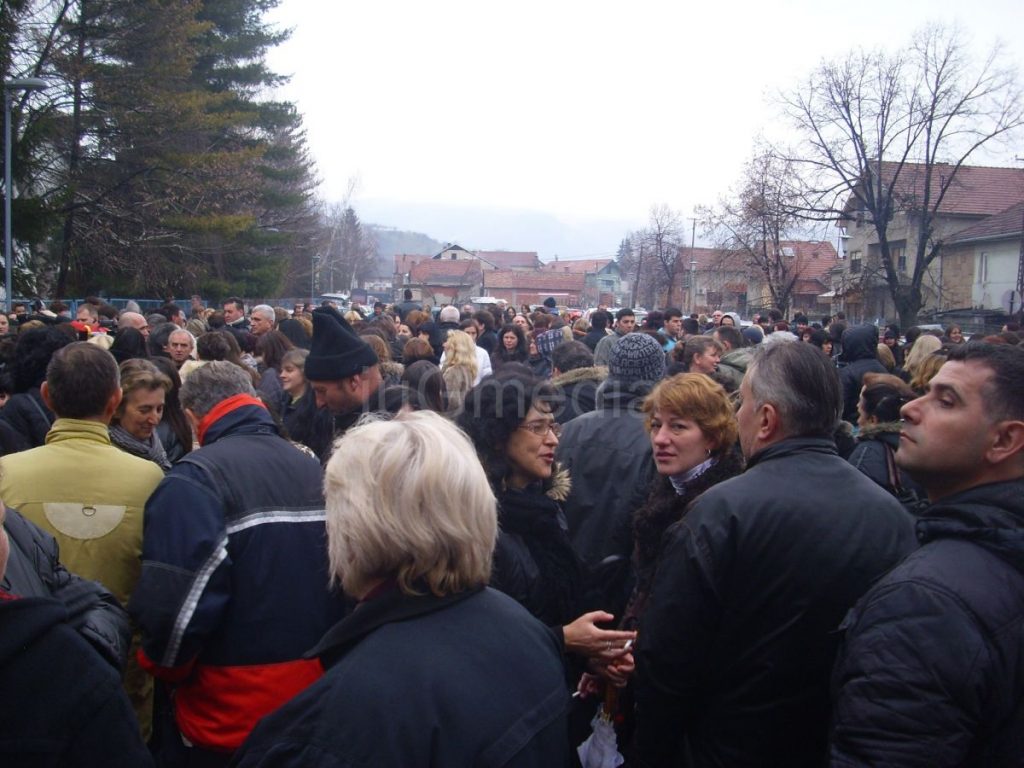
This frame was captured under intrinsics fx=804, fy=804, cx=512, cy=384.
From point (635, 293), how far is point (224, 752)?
7359 cm

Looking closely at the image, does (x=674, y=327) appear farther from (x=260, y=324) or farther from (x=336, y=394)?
(x=336, y=394)

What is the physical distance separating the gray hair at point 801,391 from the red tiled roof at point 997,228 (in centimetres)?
4182

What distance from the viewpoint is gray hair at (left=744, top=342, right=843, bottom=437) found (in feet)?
8.68

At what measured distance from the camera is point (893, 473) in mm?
4430

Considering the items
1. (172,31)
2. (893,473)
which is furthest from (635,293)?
(893,473)

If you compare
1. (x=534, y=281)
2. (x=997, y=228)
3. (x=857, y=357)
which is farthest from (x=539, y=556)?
(x=534, y=281)

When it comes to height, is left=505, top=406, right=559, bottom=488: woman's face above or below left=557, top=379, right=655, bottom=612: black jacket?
above

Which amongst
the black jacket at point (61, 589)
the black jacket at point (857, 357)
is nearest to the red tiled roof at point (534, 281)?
the black jacket at point (857, 357)

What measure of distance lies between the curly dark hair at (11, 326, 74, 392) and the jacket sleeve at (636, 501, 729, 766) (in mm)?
3799

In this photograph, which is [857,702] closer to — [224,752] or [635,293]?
[224,752]

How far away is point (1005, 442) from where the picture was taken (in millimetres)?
2037

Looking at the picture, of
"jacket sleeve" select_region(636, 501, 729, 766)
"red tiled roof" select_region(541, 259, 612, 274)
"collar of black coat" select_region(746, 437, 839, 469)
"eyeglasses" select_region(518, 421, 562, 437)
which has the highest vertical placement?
"red tiled roof" select_region(541, 259, 612, 274)

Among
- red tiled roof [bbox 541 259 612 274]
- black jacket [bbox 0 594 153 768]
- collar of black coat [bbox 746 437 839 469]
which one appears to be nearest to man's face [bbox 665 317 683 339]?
collar of black coat [bbox 746 437 839 469]

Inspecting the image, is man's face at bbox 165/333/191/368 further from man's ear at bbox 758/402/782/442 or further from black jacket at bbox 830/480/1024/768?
black jacket at bbox 830/480/1024/768
